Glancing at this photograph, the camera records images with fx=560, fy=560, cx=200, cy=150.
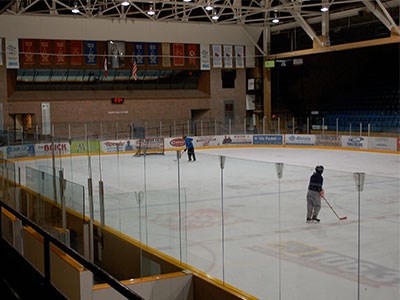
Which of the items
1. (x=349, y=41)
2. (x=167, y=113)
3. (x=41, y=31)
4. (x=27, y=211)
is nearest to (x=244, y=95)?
(x=167, y=113)

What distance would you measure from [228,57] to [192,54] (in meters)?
2.64

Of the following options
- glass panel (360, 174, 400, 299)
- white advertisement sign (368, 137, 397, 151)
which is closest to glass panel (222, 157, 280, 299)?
glass panel (360, 174, 400, 299)

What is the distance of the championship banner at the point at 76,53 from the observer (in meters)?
33.0

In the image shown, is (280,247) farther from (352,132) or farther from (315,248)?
(352,132)

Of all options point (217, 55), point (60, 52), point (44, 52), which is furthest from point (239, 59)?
point (44, 52)

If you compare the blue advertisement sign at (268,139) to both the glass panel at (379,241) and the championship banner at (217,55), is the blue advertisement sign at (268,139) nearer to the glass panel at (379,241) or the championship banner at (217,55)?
the championship banner at (217,55)

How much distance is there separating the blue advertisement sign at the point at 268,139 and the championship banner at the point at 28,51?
45.0 ft

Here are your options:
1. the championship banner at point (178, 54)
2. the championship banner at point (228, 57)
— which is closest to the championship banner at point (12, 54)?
the championship banner at point (178, 54)

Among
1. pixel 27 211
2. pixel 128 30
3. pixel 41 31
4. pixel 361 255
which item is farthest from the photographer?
pixel 128 30

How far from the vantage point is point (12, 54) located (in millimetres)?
30922

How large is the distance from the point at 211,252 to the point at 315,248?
6.52ft

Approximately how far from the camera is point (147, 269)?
324 inches

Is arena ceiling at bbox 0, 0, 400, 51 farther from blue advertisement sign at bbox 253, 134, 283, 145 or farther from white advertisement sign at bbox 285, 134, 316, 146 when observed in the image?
blue advertisement sign at bbox 253, 134, 283, 145

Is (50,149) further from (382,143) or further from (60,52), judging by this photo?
(60,52)
